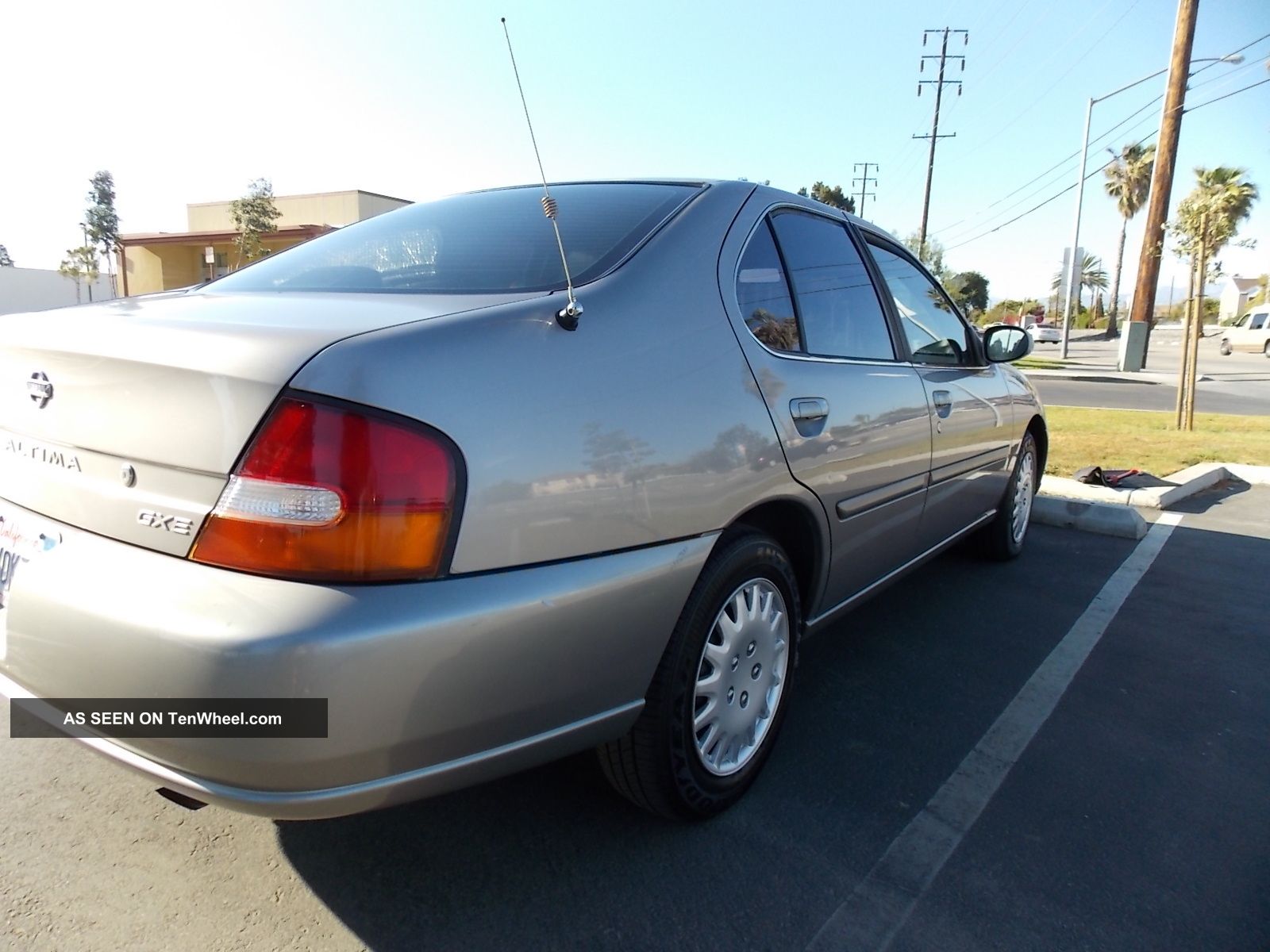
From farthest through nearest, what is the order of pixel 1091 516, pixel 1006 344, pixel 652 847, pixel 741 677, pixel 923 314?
pixel 1091 516 → pixel 1006 344 → pixel 923 314 → pixel 741 677 → pixel 652 847

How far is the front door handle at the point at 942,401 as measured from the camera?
3.28 meters

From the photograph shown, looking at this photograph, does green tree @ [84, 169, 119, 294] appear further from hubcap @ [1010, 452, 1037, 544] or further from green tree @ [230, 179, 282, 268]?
hubcap @ [1010, 452, 1037, 544]

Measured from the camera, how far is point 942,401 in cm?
334

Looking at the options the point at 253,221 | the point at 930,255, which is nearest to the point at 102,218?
the point at 253,221

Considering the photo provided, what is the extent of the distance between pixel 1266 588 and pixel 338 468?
4906 mm

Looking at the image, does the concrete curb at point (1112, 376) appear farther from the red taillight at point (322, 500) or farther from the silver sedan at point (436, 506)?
the red taillight at point (322, 500)

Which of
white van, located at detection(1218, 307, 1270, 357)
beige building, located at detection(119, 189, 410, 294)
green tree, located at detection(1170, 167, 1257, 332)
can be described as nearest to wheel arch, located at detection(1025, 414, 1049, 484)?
green tree, located at detection(1170, 167, 1257, 332)

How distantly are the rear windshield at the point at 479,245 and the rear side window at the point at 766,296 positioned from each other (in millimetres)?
254

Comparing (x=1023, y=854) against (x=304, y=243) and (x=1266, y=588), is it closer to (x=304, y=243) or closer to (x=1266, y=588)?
(x=304, y=243)

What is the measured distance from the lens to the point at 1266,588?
445 centimetres

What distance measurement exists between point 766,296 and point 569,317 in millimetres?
895

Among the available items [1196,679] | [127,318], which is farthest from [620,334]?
[1196,679]

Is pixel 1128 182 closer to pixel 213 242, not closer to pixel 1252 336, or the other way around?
pixel 1252 336

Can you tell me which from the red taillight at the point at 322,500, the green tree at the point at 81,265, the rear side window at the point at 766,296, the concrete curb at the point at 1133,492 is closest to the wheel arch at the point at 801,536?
the rear side window at the point at 766,296
